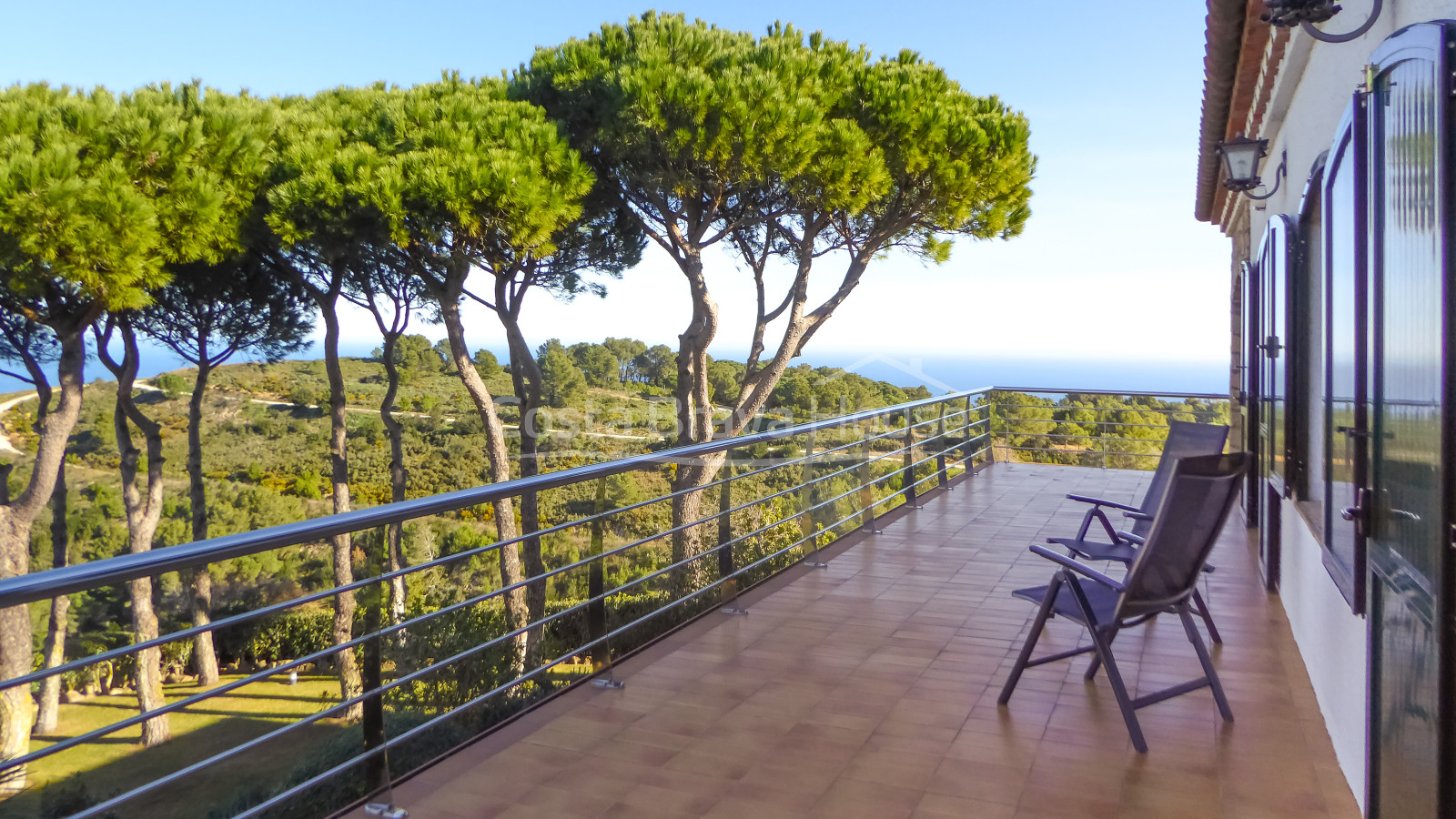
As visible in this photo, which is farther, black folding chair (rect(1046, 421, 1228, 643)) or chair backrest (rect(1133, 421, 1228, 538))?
chair backrest (rect(1133, 421, 1228, 538))

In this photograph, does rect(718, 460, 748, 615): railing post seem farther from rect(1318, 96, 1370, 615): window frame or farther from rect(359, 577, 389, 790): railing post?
rect(1318, 96, 1370, 615): window frame

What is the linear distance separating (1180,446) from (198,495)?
42.6 feet

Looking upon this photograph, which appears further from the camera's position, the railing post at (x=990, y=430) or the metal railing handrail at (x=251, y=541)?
the railing post at (x=990, y=430)

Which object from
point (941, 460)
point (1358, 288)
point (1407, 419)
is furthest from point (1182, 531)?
point (941, 460)

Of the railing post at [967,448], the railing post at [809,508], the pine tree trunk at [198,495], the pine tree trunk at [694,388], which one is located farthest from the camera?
the pine tree trunk at [198,495]

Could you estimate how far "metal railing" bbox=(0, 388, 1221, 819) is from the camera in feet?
6.00

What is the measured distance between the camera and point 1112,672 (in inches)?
110

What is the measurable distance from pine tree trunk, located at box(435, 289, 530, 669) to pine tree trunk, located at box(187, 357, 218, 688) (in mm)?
3873

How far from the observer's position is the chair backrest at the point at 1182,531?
2.83 metres

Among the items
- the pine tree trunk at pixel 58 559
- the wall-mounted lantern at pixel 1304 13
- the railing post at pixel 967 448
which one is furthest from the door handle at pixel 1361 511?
the pine tree trunk at pixel 58 559

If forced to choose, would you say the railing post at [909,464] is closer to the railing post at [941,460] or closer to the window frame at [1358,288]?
the railing post at [941,460]

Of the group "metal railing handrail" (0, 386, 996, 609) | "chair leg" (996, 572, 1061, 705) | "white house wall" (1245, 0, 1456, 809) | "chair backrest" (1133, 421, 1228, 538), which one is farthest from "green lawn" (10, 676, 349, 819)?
"chair backrest" (1133, 421, 1228, 538)

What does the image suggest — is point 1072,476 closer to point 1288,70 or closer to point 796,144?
point 796,144

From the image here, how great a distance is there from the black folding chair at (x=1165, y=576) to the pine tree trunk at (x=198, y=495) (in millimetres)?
12216
